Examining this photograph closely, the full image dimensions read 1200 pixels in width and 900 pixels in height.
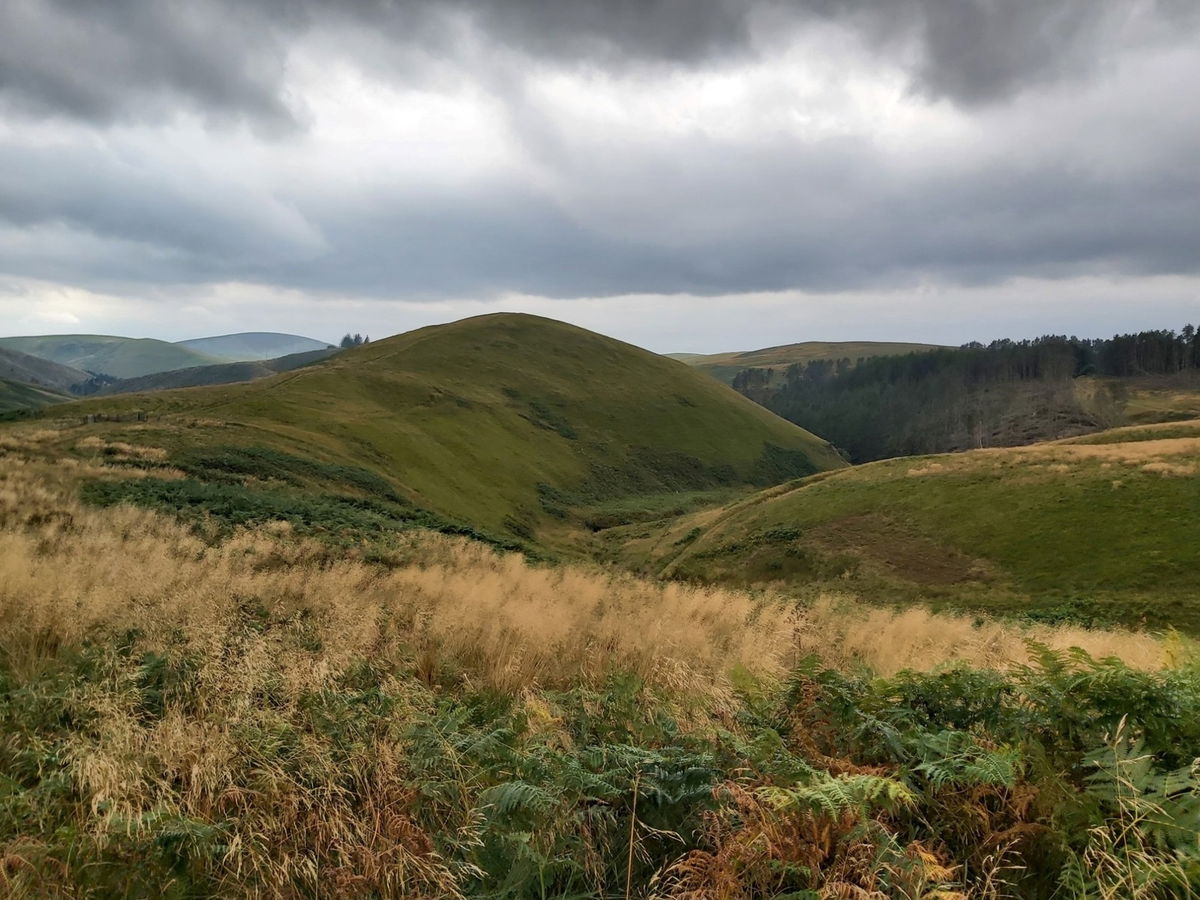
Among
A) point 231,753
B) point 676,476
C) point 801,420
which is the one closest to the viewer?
point 231,753

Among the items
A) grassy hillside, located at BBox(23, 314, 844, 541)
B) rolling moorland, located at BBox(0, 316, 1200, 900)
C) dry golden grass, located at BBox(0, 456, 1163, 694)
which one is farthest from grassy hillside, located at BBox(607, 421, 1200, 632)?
grassy hillside, located at BBox(23, 314, 844, 541)

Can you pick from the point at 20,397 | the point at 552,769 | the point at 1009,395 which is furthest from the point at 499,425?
the point at 20,397

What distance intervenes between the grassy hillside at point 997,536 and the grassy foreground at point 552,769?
70.4 feet

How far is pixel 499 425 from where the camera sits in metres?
74.9

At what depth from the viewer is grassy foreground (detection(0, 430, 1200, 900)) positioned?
9.14 feet

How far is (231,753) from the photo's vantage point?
3832 mm

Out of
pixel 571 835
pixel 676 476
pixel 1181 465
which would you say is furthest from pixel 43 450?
pixel 676 476

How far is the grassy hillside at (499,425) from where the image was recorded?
145 ft

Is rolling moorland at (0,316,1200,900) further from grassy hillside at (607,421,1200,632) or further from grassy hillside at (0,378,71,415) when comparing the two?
grassy hillside at (0,378,71,415)

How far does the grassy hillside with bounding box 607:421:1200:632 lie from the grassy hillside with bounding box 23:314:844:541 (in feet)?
69.9

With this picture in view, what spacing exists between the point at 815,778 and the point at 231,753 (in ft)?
11.1

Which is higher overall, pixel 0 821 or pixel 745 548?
pixel 0 821

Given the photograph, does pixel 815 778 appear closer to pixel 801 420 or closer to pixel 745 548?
pixel 745 548

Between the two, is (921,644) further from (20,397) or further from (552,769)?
(20,397)
